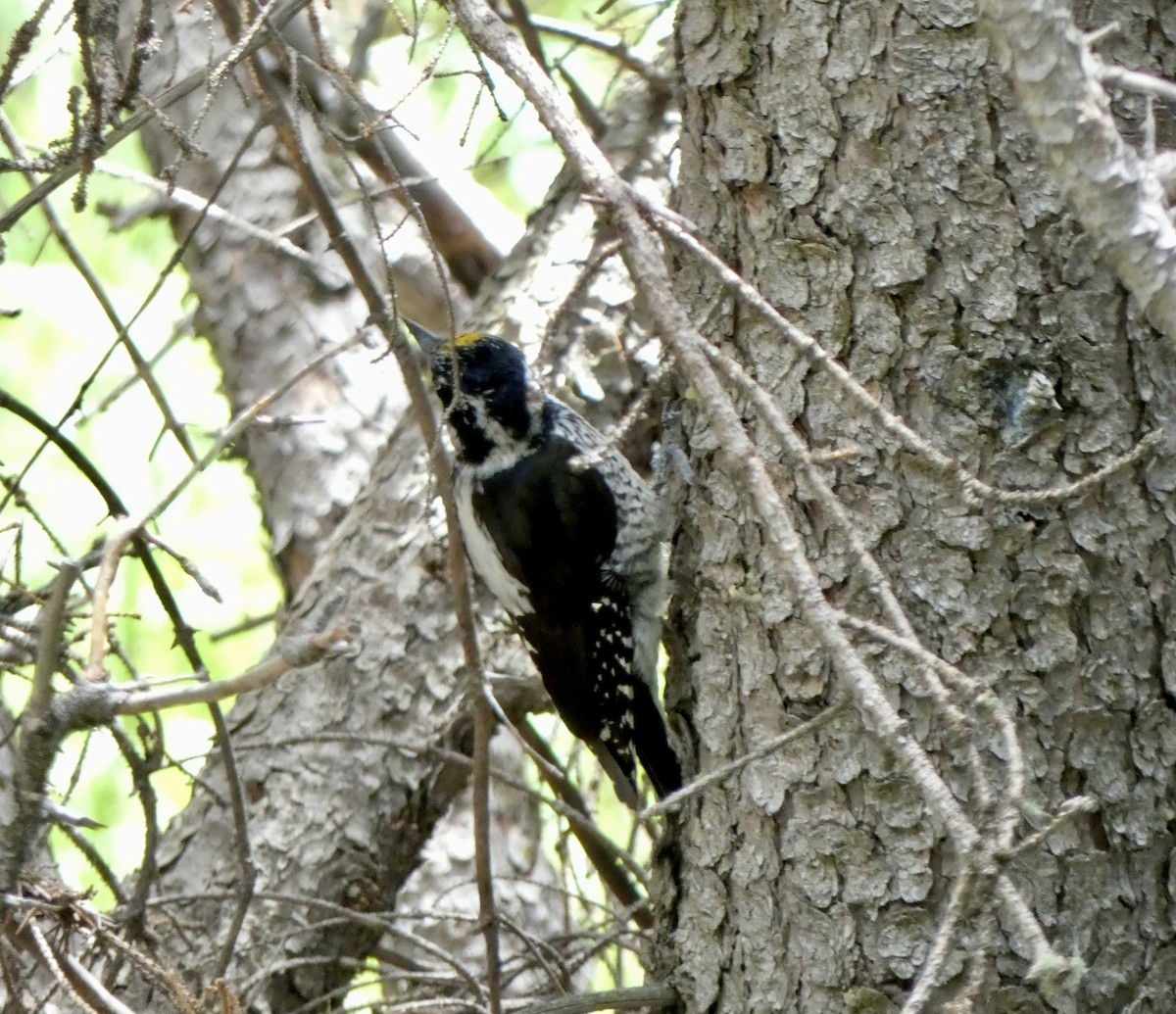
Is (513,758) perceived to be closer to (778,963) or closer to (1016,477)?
(778,963)

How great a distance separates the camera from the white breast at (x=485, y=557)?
3.06 metres

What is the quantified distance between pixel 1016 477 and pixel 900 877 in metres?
0.56

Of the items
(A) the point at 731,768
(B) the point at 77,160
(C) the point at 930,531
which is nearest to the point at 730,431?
(A) the point at 731,768

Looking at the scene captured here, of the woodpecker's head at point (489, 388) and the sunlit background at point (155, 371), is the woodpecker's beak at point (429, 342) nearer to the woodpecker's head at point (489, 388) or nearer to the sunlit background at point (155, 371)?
the woodpecker's head at point (489, 388)

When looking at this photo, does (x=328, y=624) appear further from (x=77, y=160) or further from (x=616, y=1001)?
(x=77, y=160)

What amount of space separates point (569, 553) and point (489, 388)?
0.42m

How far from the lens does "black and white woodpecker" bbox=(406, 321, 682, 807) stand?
9.51 ft

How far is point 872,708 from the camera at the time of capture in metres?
1.06

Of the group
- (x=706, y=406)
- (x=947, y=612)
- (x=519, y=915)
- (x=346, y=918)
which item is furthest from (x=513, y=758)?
(x=706, y=406)

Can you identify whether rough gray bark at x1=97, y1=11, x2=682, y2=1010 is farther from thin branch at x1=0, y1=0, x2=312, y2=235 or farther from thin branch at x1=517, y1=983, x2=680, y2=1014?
thin branch at x1=0, y1=0, x2=312, y2=235

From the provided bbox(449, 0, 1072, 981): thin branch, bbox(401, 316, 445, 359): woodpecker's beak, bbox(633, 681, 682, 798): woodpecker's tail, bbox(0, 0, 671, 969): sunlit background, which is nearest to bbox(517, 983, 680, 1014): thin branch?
bbox(633, 681, 682, 798): woodpecker's tail

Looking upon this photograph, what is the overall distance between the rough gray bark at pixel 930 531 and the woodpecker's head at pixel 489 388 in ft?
3.66

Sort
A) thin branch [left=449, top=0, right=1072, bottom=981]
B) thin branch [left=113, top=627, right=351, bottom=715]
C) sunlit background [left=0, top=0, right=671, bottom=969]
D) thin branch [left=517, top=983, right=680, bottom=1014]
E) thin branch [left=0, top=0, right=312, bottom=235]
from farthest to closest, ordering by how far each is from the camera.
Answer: sunlit background [left=0, top=0, right=671, bottom=969] → thin branch [left=517, top=983, right=680, bottom=1014] → thin branch [left=0, top=0, right=312, bottom=235] → thin branch [left=113, top=627, right=351, bottom=715] → thin branch [left=449, top=0, right=1072, bottom=981]

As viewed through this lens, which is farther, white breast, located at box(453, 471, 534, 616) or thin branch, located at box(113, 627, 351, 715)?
white breast, located at box(453, 471, 534, 616)
